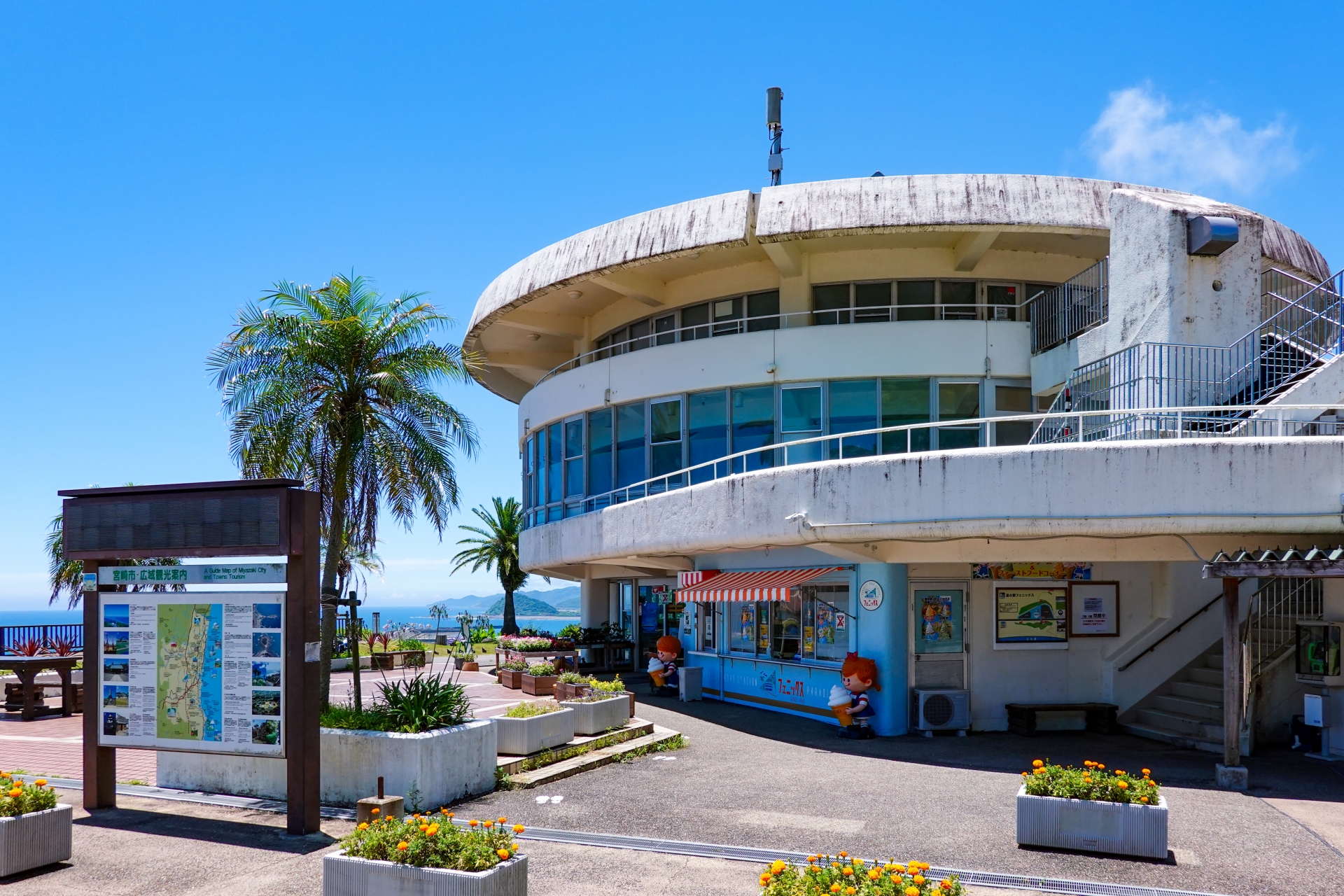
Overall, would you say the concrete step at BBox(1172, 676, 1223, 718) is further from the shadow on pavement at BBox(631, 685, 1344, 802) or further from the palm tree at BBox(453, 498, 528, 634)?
the palm tree at BBox(453, 498, 528, 634)

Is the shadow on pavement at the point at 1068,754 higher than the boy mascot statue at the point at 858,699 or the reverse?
the reverse

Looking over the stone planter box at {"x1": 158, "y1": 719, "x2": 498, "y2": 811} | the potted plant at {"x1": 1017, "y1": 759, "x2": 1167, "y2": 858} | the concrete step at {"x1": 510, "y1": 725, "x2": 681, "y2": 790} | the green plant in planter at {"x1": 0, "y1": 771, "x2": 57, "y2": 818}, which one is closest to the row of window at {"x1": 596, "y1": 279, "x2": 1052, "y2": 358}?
the concrete step at {"x1": 510, "y1": 725, "x2": 681, "y2": 790}

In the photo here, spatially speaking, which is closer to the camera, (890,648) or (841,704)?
(841,704)

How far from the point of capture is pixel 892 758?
15.6 m

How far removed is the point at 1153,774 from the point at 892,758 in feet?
11.4

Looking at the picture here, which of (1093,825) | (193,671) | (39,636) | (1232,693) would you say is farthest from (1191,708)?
(39,636)

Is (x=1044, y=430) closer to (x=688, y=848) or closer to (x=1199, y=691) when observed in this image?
(x=1199, y=691)

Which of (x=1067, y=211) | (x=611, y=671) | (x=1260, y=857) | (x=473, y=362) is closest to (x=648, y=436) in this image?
(x=473, y=362)

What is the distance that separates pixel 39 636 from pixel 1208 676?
90.5 feet

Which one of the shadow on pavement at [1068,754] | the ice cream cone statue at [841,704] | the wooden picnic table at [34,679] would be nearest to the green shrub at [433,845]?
the shadow on pavement at [1068,754]

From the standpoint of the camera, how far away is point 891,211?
20.5 metres

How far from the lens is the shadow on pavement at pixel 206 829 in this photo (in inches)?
410

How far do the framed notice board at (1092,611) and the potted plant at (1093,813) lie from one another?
8.87 metres

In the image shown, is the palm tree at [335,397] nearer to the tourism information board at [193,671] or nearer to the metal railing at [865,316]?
the tourism information board at [193,671]
